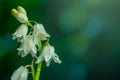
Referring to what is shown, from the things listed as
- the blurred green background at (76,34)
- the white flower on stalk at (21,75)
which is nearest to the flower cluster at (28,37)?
the white flower on stalk at (21,75)

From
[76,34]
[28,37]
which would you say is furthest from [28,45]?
[76,34]

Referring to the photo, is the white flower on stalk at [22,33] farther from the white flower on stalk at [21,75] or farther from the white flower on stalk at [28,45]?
the white flower on stalk at [21,75]

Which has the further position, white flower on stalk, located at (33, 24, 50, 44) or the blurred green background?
the blurred green background

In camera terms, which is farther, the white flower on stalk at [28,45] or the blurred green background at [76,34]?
the blurred green background at [76,34]

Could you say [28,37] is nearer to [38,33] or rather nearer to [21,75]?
[38,33]

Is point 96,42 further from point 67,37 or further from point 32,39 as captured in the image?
point 32,39

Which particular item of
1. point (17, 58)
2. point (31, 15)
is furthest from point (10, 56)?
point (31, 15)

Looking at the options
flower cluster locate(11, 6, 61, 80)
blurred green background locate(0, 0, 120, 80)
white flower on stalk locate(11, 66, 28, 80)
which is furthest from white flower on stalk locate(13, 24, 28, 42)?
blurred green background locate(0, 0, 120, 80)

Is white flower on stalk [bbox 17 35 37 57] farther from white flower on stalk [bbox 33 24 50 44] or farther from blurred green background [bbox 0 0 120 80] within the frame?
blurred green background [bbox 0 0 120 80]
